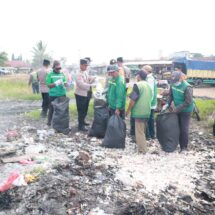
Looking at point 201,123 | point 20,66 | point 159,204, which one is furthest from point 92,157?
point 20,66

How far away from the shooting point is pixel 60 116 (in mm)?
8055

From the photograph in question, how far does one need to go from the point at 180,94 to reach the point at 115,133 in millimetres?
1555

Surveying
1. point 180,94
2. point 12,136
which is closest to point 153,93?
point 180,94

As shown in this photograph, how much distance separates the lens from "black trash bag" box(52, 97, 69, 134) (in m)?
8.05

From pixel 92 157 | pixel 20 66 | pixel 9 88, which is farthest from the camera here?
pixel 20 66

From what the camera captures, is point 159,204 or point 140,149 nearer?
point 159,204

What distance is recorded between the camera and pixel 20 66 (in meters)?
69.4

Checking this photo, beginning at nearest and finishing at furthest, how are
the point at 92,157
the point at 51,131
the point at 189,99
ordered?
the point at 92,157
the point at 189,99
the point at 51,131

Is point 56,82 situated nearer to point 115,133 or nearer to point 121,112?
point 121,112

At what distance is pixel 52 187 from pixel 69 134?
3769 mm

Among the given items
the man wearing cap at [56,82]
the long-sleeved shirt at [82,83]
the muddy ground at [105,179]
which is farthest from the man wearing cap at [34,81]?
the muddy ground at [105,179]

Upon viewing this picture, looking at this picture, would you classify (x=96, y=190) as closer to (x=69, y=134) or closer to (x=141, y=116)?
(x=141, y=116)

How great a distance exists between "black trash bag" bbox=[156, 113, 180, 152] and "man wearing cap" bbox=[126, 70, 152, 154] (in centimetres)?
44

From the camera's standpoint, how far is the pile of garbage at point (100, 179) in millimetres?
4168
